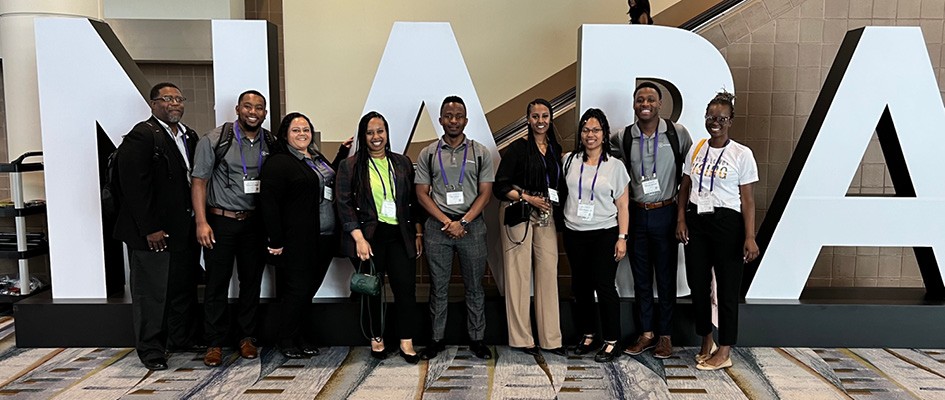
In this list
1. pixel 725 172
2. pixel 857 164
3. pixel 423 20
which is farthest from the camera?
pixel 423 20

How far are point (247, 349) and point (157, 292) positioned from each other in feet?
1.86

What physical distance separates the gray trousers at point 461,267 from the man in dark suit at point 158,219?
1.32 meters

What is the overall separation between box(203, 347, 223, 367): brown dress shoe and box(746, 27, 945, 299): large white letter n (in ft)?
10.2

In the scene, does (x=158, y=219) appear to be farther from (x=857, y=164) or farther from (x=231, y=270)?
(x=857, y=164)

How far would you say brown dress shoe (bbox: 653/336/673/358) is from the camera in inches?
138

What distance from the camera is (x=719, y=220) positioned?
3.19 meters

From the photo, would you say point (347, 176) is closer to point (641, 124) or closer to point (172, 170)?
point (172, 170)

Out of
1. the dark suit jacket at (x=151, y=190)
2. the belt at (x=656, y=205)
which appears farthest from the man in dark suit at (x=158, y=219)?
the belt at (x=656, y=205)

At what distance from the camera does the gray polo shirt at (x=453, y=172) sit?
332 centimetres

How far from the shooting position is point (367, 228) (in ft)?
10.8

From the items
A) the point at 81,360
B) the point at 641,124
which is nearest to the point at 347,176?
the point at 641,124

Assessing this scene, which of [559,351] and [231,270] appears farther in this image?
[559,351]

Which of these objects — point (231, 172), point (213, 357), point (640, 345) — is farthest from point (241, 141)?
point (640, 345)

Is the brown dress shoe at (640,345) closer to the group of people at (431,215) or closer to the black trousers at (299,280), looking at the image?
the group of people at (431,215)
